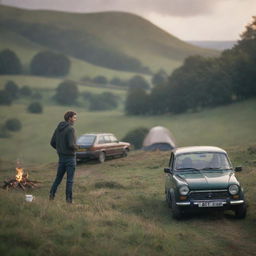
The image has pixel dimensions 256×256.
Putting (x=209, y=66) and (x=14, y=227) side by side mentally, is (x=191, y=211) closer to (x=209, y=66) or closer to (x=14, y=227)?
(x=14, y=227)

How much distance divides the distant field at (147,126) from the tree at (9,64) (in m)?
46.8

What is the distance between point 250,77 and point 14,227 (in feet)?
238

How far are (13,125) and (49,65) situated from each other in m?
73.6

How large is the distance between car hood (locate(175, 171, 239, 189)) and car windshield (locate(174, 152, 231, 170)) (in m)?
0.30

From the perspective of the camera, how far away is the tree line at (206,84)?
2955 inches

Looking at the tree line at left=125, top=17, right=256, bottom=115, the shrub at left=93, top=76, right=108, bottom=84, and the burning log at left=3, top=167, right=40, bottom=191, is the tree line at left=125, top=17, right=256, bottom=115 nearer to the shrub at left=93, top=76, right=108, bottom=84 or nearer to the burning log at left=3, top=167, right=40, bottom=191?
the shrub at left=93, top=76, right=108, bottom=84

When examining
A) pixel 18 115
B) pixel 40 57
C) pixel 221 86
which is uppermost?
pixel 40 57

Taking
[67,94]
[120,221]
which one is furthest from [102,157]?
[67,94]

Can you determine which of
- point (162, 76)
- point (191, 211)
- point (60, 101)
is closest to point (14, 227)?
point (191, 211)

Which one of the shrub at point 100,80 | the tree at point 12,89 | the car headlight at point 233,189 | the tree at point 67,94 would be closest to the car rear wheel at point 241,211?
the car headlight at point 233,189

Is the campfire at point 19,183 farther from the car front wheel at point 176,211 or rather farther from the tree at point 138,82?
the tree at point 138,82

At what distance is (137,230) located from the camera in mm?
8008

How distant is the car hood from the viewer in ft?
32.7

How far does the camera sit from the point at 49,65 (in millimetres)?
153375
